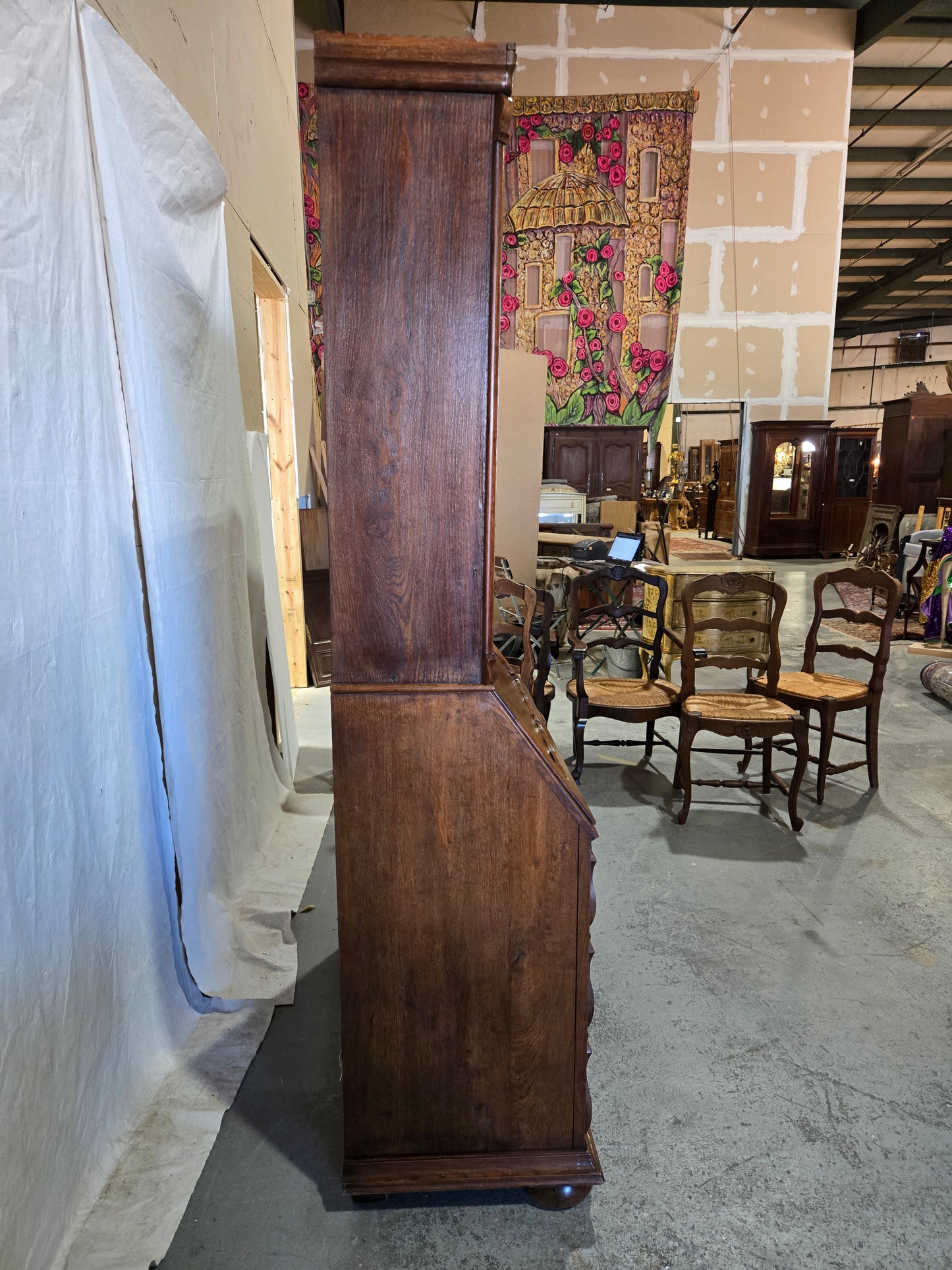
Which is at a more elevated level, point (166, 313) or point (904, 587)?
point (166, 313)

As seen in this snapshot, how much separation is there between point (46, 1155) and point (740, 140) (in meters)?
9.95

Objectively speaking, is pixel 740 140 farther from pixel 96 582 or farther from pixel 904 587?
pixel 96 582

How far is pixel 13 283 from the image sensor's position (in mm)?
1245

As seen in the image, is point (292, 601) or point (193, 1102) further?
point (292, 601)

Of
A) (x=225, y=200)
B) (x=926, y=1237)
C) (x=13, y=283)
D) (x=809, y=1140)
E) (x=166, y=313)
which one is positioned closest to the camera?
(x=13, y=283)

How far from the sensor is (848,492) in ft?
39.9

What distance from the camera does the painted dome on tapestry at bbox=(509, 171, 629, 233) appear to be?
25.7ft

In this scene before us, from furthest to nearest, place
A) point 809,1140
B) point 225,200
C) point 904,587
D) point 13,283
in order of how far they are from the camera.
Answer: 1. point 904,587
2. point 225,200
3. point 809,1140
4. point 13,283

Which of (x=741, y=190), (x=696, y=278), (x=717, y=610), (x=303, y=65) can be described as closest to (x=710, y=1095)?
(x=717, y=610)

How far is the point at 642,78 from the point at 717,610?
21.4ft

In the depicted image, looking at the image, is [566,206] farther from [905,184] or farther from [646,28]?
[905,184]

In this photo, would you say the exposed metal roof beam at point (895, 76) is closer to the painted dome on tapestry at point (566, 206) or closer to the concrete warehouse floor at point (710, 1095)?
the painted dome on tapestry at point (566, 206)

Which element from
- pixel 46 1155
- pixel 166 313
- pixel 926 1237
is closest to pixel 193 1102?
pixel 46 1155

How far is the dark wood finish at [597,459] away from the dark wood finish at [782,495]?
1.91 metres
